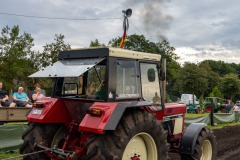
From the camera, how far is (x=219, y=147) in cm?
952

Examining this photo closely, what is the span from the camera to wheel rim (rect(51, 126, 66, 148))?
204 inches

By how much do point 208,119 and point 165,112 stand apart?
11.0 meters

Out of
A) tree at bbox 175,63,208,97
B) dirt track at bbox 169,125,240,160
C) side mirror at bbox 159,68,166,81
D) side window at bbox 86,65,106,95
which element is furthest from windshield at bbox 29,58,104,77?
tree at bbox 175,63,208,97

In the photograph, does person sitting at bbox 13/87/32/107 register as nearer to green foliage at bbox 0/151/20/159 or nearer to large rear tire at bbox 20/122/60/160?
green foliage at bbox 0/151/20/159

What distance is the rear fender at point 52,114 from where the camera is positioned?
Answer: 16.2 feet

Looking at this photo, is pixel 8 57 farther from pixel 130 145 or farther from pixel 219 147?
pixel 130 145

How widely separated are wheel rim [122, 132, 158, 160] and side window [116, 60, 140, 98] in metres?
0.68

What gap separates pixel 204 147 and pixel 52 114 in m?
3.24

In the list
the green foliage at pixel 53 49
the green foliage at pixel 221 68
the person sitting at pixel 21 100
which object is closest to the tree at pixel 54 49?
the green foliage at pixel 53 49

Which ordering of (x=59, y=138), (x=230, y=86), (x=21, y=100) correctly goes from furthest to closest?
1. (x=230, y=86)
2. (x=21, y=100)
3. (x=59, y=138)

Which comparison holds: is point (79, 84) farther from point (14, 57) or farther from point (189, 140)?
point (14, 57)

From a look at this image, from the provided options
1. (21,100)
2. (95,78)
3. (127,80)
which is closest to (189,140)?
(127,80)

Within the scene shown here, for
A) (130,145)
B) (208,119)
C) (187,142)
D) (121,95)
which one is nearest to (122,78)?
(121,95)

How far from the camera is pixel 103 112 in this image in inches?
164
